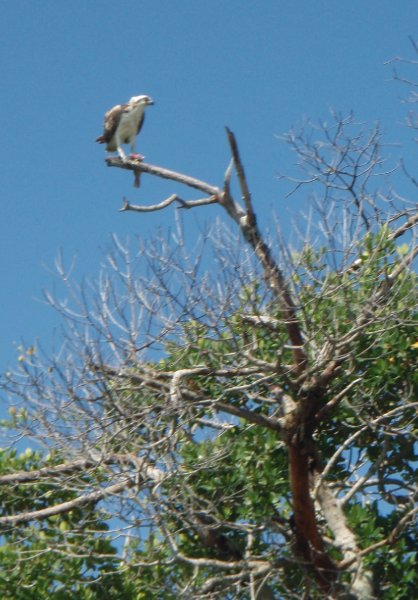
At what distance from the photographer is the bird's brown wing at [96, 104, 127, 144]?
12.4m

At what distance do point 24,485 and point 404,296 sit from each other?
130 inches

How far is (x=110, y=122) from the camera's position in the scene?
41.6 feet

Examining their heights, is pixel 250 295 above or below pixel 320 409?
above

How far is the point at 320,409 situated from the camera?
8.53 metres

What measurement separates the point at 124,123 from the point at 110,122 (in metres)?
0.14

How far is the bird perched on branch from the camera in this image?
1237cm

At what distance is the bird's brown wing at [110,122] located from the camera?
40.8 feet

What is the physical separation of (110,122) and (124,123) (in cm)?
14

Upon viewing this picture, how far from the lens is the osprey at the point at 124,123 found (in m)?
12.4

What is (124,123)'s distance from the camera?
41.7 feet

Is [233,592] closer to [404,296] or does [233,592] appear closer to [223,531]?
[223,531]

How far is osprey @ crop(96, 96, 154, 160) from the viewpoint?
12367mm

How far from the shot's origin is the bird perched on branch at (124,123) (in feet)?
40.6

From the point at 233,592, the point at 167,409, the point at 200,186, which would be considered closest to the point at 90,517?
the point at 233,592
